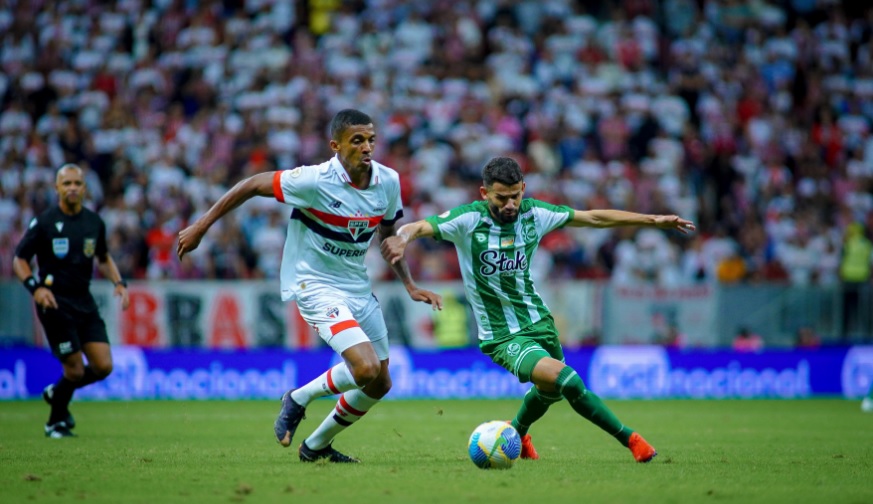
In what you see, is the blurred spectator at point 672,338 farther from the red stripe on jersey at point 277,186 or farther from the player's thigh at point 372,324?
the red stripe on jersey at point 277,186

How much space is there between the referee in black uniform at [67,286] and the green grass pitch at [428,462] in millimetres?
556

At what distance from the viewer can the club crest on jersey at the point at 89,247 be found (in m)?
11.8

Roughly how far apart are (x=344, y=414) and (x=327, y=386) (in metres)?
0.26

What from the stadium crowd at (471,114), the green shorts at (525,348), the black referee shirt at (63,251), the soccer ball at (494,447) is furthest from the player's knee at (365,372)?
the stadium crowd at (471,114)

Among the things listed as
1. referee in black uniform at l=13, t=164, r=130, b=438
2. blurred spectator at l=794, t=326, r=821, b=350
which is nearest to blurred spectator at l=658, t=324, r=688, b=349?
blurred spectator at l=794, t=326, r=821, b=350

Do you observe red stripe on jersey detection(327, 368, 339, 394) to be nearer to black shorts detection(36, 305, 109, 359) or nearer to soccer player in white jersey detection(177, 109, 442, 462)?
soccer player in white jersey detection(177, 109, 442, 462)

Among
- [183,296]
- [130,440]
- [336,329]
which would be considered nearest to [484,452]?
[336,329]

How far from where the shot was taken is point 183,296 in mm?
18906

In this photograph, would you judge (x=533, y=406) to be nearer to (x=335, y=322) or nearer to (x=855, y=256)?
(x=335, y=322)

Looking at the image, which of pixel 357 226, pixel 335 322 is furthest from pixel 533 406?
pixel 357 226

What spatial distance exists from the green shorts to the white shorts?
841 mm

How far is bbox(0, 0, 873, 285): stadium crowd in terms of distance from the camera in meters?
20.9

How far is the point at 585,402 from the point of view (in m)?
8.48

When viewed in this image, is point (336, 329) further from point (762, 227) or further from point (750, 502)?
point (762, 227)
